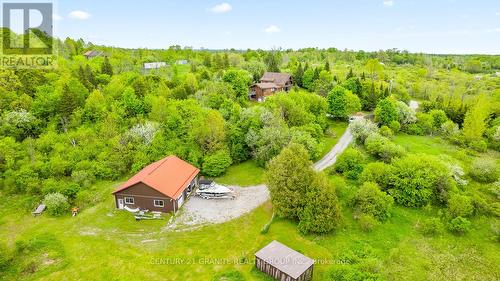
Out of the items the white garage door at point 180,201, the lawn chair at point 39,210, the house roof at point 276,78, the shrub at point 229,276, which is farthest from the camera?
the house roof at point 276,78

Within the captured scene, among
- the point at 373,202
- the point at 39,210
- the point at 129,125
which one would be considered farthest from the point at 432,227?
the point at 129,125

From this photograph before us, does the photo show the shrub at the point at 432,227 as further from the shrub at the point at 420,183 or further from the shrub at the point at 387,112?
the shrub at the point at 387,112

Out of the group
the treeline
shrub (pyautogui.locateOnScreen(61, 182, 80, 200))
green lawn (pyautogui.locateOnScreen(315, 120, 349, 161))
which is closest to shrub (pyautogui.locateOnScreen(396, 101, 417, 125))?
the treeline

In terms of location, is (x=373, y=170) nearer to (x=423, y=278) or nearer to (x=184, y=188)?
(x=423, y=278)

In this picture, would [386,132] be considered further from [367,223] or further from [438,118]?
[367,223]

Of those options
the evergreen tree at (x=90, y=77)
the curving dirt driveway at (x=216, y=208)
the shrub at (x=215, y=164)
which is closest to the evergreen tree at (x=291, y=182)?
the curving dirt driveway at (x=216, y=208)

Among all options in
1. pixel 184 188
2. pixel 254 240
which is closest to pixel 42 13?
pixel 184 188

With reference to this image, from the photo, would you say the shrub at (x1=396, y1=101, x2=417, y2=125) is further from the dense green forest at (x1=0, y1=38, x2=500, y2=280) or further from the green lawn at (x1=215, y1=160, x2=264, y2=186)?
the green lawn at (x1=215, y1=160, x2=264, y2=186)
